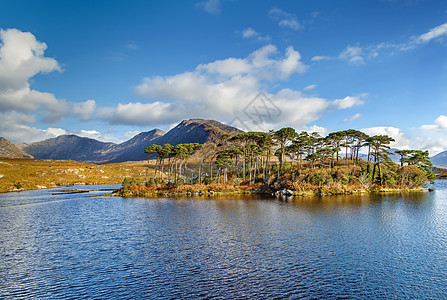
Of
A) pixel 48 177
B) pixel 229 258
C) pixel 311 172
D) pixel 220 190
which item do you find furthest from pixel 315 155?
pixel 48 177

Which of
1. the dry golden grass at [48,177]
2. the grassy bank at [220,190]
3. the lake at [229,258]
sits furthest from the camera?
the dry golden grass at [48,177]

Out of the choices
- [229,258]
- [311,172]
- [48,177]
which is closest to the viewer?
[229,258]

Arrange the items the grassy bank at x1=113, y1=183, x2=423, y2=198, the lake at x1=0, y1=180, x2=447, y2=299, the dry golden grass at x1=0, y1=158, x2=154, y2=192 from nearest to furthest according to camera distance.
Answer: the lake at x1=0, y1=180, x2=447, y2=299 → the grassy bank at x1=113, y1=183, x2=423, y2=198 → the dry golden grass at x1=0, y1=158, x2=154, y2=192

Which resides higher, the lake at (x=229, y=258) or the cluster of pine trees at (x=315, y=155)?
the cluster of pine trees at (x=315, y=155)

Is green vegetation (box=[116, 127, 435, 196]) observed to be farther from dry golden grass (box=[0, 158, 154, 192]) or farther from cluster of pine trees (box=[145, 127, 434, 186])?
dry golden grass (box=[0, 158, 154, 192])

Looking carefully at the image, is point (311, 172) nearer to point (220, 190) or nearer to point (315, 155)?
point (315, 155)

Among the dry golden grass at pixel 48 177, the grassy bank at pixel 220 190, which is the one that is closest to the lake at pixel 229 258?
the grassy bank at pixel 220 190

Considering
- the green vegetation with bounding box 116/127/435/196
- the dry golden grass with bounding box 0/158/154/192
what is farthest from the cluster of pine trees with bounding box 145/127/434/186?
the dry golden grass with bounding box 0/158/154/192

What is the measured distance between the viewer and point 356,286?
18.8 metres

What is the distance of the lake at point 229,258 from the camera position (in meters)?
18.6

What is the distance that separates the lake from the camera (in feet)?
61.0

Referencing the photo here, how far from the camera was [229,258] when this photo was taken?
24875mm

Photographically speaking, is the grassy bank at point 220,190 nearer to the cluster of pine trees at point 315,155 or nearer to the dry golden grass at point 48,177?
the cluster of pine trees at point 315,155

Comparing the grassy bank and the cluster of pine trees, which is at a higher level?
the cluster of pine trees
